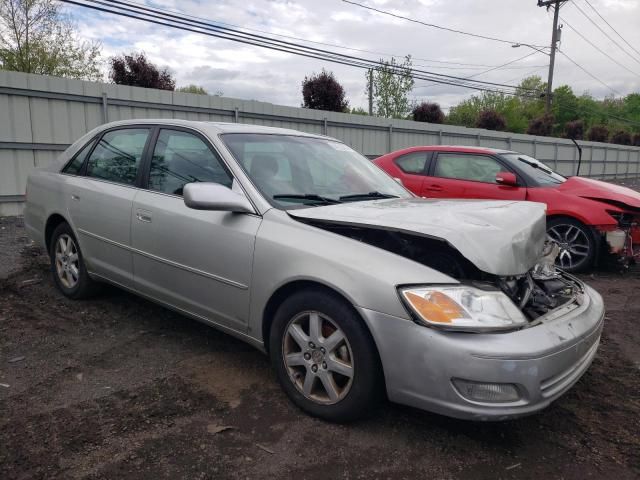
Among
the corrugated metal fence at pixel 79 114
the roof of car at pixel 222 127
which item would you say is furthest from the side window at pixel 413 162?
the corrugated metal fence at pixel 79 114

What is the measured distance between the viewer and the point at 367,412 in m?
2.51

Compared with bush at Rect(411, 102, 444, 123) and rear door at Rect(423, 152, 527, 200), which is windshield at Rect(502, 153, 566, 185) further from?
bush at Rect(411, 102, 444, 123)

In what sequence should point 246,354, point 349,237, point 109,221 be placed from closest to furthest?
point 349,237 → point 246,354 → point 109,221

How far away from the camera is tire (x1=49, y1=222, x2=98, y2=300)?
14.1 feet

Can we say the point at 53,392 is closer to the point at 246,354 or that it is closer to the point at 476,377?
the point at 246,354

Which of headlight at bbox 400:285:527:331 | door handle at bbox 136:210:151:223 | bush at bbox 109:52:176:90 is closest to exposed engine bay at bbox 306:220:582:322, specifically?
headlight at bbox 400:285:527:331

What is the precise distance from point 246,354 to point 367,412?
4.08ft

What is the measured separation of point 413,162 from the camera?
24.0ft

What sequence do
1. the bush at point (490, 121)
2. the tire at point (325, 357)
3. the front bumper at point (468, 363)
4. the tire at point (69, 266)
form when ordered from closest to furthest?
the front bumper at point (468, 363), the tire at point (325, 357), the tire at point (69, 266), the bush at point (490, 121)

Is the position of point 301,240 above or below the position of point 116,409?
above

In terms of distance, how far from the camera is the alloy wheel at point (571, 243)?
19.6ft

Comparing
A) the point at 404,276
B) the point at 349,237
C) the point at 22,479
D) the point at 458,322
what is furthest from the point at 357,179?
the point at 22,479

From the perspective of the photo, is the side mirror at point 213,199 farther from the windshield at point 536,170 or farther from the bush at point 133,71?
the bush at point 133,71

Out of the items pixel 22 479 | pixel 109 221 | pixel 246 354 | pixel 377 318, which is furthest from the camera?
pixel 109 221
